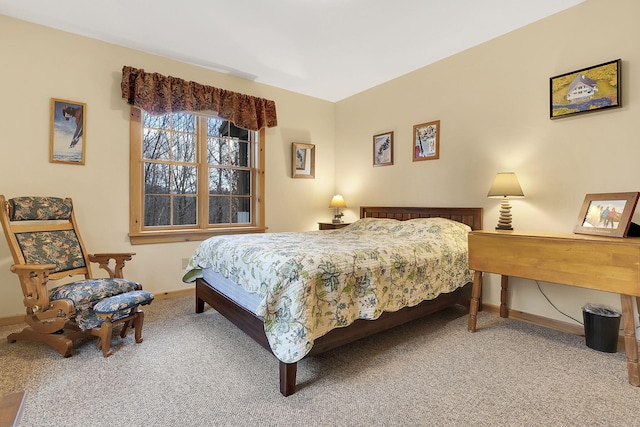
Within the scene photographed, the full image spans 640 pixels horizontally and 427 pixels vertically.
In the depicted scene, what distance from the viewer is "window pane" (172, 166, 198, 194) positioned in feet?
11.6

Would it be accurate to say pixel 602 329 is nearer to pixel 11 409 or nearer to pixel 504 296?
pixel 504 296

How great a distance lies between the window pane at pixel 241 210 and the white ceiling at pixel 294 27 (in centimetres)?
161

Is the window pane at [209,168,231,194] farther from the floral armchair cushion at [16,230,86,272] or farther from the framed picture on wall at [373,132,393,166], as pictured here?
the framed picture on wall at [373,132,393,166]

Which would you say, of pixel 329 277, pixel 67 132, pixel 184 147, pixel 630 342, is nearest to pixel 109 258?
pixel 67 132

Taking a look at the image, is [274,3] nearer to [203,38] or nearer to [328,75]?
[203,38]

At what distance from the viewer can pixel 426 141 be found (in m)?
3.54

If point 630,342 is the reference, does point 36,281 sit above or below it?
above

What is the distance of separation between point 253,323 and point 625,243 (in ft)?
7.44

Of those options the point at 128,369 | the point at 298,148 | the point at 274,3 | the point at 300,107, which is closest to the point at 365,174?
the point at 298,148

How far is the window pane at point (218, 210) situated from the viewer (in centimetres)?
379

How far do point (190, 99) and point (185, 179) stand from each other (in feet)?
2.99

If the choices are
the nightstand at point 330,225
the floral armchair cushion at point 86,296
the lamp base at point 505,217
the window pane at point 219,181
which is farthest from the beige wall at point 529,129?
the floral armchair cushion at point 86,296

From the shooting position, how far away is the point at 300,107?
4461mm

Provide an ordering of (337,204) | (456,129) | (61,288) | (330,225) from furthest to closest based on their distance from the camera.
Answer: (337,204) → (330,225) → (456,129) → (61,288)
